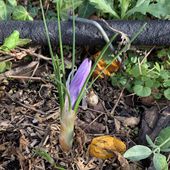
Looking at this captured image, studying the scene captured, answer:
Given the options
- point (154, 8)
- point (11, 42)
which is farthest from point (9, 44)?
point (154, 8)

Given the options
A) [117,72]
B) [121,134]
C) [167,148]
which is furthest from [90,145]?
[117,72]

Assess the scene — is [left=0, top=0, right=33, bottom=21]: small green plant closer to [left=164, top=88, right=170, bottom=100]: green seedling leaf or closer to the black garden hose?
the black garden hose

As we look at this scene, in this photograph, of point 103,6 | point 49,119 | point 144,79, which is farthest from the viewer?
point 103,6

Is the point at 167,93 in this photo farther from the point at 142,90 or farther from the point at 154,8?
Answer: the point at 154,8

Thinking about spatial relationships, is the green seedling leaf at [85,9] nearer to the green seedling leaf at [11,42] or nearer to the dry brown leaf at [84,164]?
the green seedling leaf at [11,42]

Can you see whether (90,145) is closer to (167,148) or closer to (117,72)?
(167,148)

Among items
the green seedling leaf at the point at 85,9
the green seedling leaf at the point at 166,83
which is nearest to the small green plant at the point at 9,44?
the green seedling leaf at the point at 85,9
